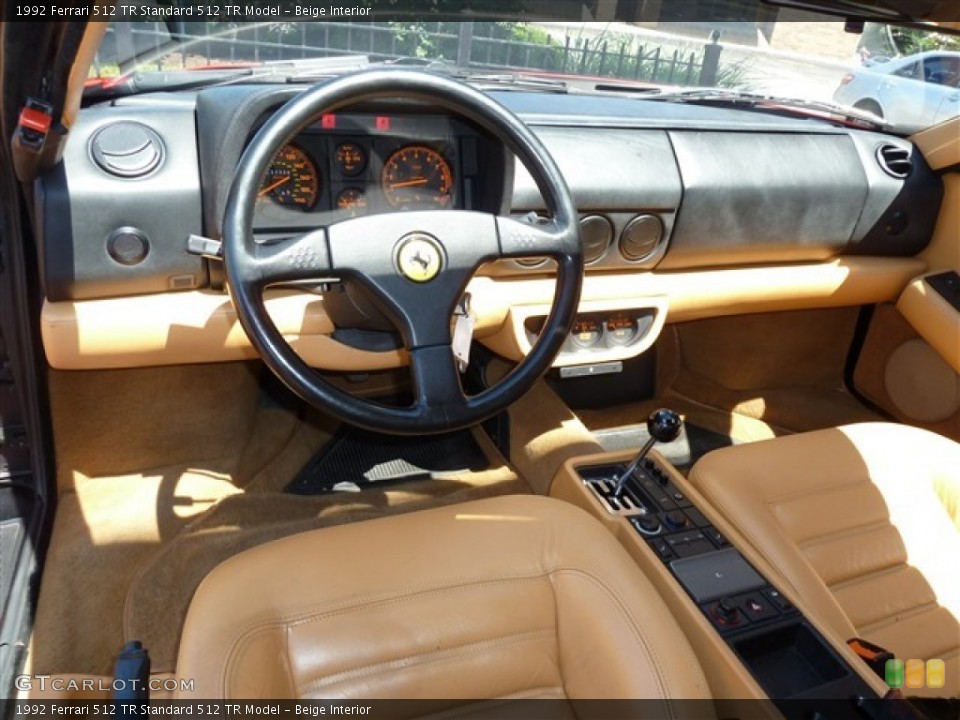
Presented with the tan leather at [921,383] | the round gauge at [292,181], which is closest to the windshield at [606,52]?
the round gauge at [292,181]

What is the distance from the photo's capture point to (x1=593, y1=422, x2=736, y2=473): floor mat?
2744mm

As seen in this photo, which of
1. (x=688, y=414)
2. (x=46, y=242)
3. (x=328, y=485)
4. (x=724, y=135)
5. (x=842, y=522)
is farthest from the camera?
(x=688, y=414)

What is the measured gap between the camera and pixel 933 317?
2.47 metres

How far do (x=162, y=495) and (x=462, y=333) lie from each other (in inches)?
44.8

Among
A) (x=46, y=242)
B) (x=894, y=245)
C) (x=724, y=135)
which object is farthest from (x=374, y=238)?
(x=894, y=245)

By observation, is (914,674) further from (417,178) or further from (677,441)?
(417,178)

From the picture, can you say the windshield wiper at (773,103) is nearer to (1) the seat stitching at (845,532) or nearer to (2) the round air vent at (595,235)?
(2) the round air vent at (595,235)

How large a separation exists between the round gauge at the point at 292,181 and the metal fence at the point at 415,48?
29 centimetres

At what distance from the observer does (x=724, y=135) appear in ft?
7.02

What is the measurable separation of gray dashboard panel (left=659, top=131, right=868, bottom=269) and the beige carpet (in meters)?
0.92

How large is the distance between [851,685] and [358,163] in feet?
4.56

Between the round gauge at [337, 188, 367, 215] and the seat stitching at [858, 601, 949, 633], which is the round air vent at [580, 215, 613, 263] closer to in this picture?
the round gauge at [337, 188, 367, 215]

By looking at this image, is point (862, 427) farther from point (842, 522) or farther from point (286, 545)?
point (286, 545)

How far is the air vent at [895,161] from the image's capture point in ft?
7.78
